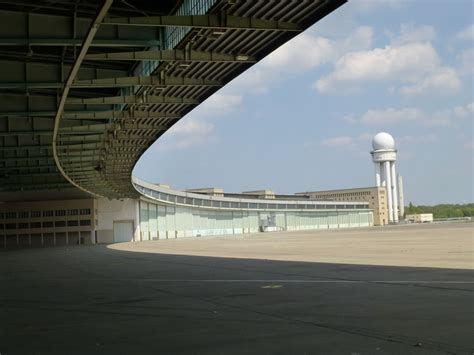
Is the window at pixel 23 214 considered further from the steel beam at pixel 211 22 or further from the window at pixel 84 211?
the steel beam at pixel 211 22

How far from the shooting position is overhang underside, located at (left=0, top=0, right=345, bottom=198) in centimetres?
1992

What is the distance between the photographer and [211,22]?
19.5 metres

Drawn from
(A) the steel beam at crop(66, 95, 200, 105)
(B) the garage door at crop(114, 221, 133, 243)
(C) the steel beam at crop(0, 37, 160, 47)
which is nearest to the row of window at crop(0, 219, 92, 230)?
(B) the garage door at crop(114, 221, 133, 243)

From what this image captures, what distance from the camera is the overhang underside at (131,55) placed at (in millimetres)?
19922

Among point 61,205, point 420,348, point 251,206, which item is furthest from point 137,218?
point 420,348

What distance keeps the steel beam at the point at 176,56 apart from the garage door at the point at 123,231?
270 feet

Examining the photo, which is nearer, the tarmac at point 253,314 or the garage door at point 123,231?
the tarmac at point 253,314

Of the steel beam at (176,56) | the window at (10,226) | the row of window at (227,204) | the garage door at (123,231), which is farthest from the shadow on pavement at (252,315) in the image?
the window at (10,226)

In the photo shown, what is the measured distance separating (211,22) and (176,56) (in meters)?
4.11

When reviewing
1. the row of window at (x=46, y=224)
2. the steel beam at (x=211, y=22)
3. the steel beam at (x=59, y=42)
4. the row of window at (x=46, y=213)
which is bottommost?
the row of window at (x=46, y=224)

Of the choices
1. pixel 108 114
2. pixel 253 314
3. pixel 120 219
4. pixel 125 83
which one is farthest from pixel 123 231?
pixel 253 314

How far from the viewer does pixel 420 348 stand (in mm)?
8891

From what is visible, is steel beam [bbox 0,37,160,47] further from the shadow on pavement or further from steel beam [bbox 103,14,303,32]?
the shadow on pavement

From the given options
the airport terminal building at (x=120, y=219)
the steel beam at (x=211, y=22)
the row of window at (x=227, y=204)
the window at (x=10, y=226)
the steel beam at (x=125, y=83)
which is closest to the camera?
the steel beam at (x=211, y=22)
